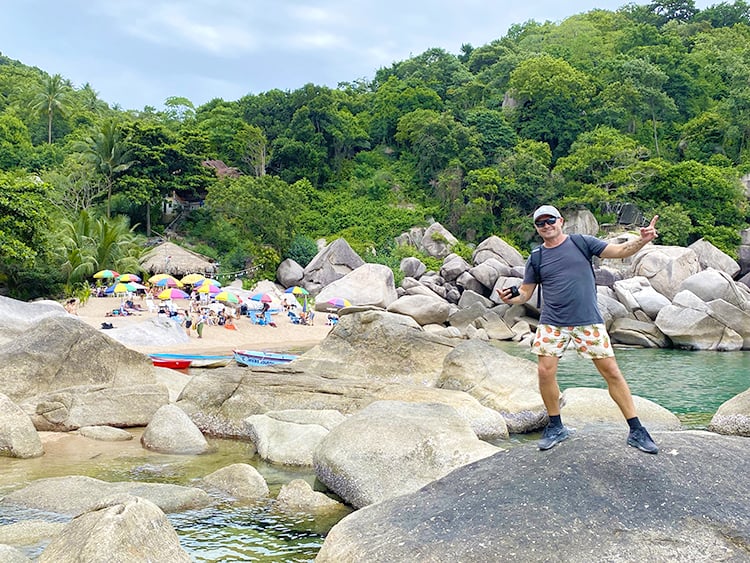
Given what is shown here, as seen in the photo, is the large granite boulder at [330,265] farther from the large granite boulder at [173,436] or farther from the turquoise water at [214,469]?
the large granite boulder at [173,436]

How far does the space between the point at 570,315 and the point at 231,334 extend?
969 inches

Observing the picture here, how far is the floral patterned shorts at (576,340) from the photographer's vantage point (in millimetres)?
5324

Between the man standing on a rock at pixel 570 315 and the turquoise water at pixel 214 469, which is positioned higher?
the man standing on a rock at pixel 570 315

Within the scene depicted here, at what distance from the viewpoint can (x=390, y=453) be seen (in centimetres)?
777

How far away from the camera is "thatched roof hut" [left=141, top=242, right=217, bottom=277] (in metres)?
37.9

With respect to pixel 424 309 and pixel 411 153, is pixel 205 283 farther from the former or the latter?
pixel 411 153

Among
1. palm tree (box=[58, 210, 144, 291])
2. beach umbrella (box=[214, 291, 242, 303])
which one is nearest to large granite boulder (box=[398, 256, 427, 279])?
palm tree (box=[58, 210, 144, 291])

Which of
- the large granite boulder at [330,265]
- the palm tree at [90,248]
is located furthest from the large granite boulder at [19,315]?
the large granite boulder at [330,265]

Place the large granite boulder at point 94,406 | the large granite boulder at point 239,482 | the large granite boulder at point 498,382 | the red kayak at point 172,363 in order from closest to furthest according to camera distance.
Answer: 1. the large granite boulder at point 239,482
2. the large granite boulder at point 94,406
3. the large granite boulder at point 498,382
4. the red kayak at point 172,363

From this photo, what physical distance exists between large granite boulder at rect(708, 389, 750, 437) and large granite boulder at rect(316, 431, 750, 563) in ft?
22.8

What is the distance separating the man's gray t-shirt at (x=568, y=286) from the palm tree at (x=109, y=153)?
4244 cm

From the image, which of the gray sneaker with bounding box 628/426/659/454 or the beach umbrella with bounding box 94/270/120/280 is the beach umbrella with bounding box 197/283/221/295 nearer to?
the beach umbrella with bounding box 94/270/120/280

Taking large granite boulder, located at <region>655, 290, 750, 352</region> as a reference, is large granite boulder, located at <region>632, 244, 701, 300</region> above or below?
above

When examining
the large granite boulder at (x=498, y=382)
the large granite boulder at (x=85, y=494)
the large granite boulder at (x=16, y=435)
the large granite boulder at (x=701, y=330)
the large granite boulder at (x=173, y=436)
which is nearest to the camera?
the large granite boulder at (x=85, y=494)
